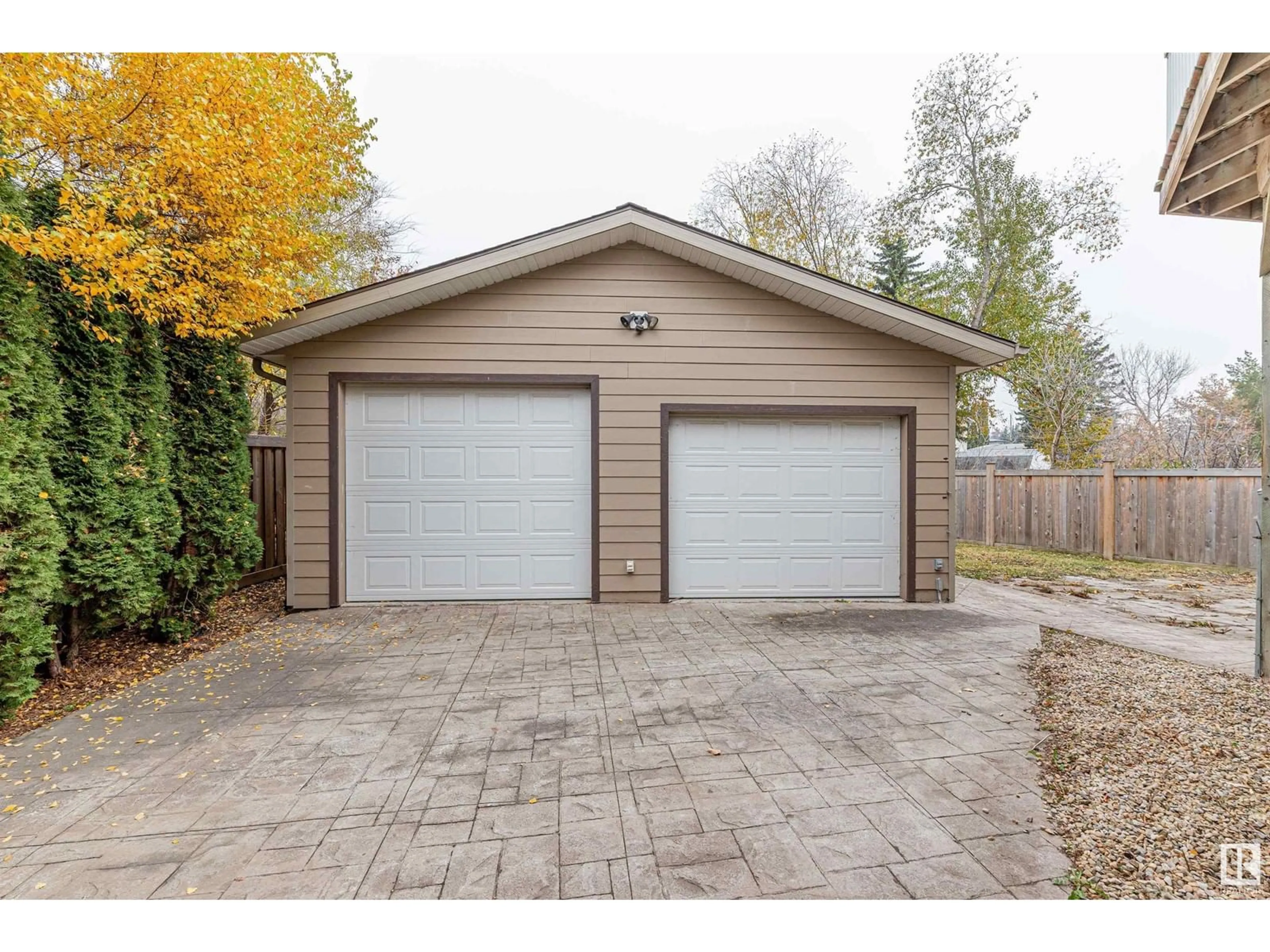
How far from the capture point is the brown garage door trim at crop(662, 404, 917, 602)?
565 cm

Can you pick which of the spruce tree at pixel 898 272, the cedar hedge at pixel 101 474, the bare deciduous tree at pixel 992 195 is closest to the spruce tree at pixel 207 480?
the cedar hedge at pixel 101 474

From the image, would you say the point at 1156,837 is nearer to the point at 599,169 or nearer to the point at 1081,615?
the point at 1081,615

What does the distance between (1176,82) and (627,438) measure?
16.1 feet

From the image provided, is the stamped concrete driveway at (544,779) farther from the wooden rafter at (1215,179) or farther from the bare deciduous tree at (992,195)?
the bare deciduous tree at (992,195)

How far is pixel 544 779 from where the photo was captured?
2.35m

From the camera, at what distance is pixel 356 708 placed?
3.11 m

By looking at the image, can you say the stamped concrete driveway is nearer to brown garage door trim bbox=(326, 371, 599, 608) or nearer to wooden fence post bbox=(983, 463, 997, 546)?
brown garage door trim bbox=(326, 371, 599, 608)

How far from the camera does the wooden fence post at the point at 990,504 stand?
10.5m

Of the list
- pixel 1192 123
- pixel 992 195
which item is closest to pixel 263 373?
pixel 1192 123

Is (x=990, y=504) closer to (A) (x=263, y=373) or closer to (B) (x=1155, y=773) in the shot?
(B) (x=1155, y=773)

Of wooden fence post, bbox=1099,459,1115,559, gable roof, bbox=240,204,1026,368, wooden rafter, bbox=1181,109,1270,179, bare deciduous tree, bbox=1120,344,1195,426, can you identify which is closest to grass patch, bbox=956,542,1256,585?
wooden fence post, bbox=1099,459,1115,559

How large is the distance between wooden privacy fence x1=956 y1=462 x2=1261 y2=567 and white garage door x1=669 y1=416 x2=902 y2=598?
459 centimetres

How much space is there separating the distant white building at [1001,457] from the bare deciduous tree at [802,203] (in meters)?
14.4

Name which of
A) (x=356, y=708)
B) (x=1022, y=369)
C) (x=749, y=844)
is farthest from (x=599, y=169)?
(x=749, y=844)
